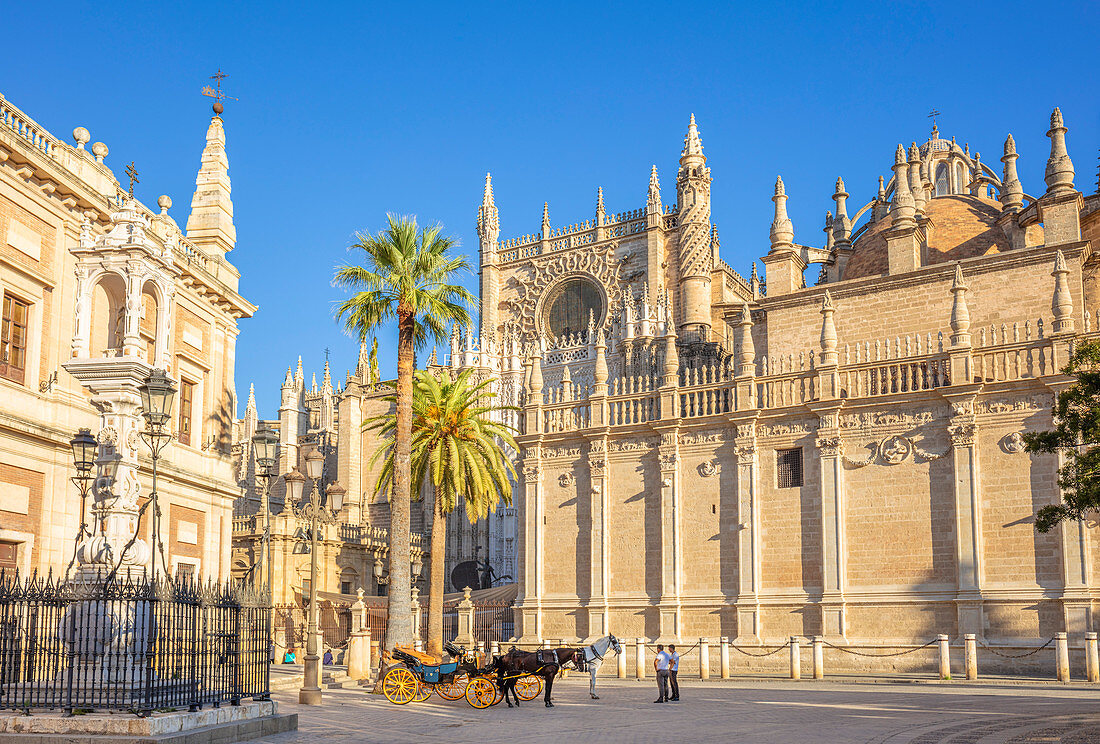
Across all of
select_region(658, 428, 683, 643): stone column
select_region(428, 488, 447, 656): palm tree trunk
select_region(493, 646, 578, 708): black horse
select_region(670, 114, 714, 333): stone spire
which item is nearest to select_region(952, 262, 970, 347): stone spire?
select_region(658, 428, 683, 643): stone column

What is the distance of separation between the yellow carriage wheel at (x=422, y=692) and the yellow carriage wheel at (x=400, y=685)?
0.26 ft

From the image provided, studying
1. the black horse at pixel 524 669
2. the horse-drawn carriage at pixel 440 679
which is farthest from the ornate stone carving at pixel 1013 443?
the horse-drawn carriage at pixel 440 679

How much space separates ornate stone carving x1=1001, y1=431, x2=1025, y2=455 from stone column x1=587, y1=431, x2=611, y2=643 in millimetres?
10686

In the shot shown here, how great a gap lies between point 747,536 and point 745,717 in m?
11.3

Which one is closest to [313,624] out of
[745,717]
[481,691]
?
[481,691]

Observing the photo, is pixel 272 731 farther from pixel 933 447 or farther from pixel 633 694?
pixel 933 447

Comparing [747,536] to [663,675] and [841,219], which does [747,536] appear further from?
[841,219]

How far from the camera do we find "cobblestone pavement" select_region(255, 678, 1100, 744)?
1270cm

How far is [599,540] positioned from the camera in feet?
95.4

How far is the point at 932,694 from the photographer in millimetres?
19000

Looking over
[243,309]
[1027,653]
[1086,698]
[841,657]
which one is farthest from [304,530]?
[1086,698]

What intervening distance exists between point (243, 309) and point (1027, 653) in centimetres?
2136

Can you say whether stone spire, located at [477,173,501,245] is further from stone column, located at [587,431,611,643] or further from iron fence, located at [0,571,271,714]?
iron fence, located at [0,571,271,714]

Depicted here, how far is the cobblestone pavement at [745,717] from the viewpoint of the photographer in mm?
12695
